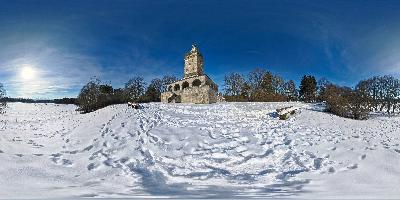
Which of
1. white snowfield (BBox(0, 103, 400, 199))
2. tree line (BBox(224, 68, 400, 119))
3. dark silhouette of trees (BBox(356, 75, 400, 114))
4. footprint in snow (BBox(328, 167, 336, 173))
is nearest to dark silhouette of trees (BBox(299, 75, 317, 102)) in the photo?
tree line (BBox(224, 68, 400, 119))

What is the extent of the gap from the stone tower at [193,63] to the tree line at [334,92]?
11712 mm

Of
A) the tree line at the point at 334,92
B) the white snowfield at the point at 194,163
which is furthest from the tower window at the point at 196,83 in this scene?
the white snowfield at the point at 194,163

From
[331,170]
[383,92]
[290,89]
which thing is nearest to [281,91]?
[290,89]

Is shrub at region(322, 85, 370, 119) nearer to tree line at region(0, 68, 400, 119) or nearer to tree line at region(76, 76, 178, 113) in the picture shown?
tree line at region(0, 68, 400, 119)

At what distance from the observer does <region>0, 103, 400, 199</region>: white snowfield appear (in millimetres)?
7309

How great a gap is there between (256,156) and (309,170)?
7.68 feet

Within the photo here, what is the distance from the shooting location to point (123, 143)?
12.7m

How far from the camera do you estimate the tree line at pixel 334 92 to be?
2847 cm

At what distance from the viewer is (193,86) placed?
43.9m

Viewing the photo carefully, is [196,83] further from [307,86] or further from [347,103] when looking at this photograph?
[307,86]

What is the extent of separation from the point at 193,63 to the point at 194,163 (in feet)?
121

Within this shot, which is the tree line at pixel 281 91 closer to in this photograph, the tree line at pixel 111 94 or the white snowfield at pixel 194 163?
the tree line at pixel 111 94

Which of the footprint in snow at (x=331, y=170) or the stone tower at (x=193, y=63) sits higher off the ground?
the stone tower at (x=193, y=63)

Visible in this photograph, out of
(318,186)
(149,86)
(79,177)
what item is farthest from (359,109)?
(149,86)
